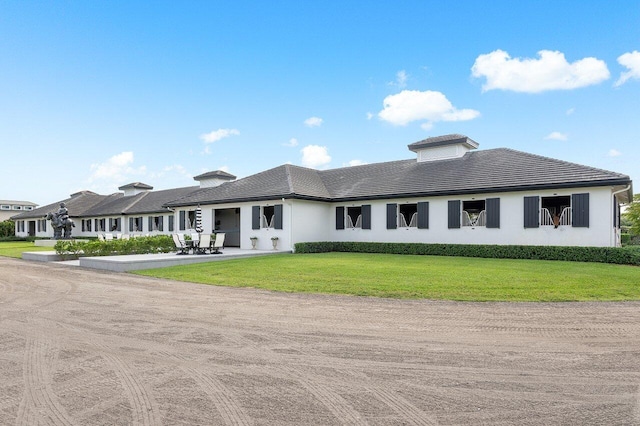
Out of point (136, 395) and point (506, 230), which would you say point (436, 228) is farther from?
point (136, 395)

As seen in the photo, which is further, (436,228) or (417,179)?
(417,179)

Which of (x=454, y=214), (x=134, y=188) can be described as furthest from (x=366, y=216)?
(x=134, y=188)

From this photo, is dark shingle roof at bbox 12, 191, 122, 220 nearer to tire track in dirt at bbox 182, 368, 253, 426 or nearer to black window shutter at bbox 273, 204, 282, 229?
black window shutter at bbox 273, 204, 282, 229

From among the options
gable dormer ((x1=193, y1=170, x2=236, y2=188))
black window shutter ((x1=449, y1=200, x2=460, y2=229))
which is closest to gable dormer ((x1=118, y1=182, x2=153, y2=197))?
gable dormer ((x1=193, y1=170, x2=236, y2=188))

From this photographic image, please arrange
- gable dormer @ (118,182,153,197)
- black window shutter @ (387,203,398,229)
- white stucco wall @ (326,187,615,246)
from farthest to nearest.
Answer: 1. gable dormer @ (118,182,153,197)
2. black window shutter @ (387,203,398,229)
3. white stucco wall @ (326,187,615,246)

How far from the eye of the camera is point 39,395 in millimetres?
3783

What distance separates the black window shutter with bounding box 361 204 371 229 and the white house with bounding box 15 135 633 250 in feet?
0.19

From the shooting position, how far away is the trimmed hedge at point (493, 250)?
1575 centimetres

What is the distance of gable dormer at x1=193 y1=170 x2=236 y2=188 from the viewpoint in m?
32.3

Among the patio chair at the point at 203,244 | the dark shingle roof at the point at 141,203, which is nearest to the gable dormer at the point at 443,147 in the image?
the patio chair at the point at 203,244

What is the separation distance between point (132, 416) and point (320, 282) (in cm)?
786

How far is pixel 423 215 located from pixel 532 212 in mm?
5127

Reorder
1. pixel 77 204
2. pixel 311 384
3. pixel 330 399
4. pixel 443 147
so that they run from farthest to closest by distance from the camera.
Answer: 1. pixel 77 204
2. pixel 443 147
3. pixel 311 384
4. pixel 330 399

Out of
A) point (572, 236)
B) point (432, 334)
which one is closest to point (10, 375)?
point (432, 334)
